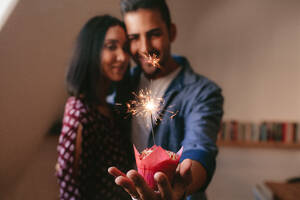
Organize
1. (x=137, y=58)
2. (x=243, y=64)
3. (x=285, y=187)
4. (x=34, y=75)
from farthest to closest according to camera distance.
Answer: (x=243, y=64) < (x=285, y=187) < (x=34, y=75) < (x=137, y=58)

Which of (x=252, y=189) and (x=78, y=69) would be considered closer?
(x=78, y=69)

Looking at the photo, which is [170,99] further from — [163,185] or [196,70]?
[196,70]

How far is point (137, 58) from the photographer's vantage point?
1.58ft

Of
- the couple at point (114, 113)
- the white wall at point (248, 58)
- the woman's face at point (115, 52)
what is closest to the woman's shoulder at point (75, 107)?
the couple at point (114, 113)

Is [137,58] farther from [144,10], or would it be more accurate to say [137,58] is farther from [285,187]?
[285,187]

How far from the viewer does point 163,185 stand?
0.99ft

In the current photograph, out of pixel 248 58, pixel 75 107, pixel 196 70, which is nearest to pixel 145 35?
pixel 75 107

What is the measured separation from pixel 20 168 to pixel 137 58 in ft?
1.52

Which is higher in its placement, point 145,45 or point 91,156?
point 145,45

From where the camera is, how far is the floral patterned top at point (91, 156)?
0.50 m

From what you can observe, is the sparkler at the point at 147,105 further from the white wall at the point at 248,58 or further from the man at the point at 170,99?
the white wall at the point at 248,58

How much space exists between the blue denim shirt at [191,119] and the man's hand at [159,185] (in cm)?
10

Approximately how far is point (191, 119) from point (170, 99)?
81 mm

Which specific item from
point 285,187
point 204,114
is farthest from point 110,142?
point 285,187
